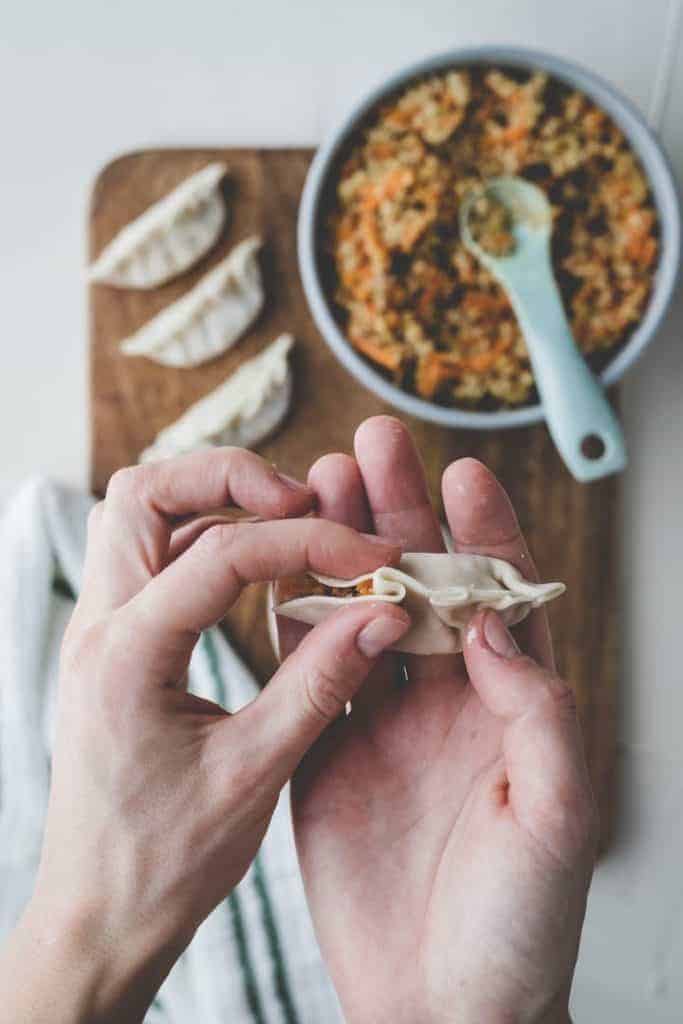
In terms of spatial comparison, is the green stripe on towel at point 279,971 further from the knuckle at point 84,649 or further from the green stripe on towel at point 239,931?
the knuckle at point 84,649

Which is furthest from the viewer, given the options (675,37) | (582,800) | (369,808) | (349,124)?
(675,37)

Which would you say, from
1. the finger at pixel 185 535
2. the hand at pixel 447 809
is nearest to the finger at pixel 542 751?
the hand at pixel 447 809

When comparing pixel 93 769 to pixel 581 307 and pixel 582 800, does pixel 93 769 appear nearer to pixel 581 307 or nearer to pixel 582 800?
pixel 582 800

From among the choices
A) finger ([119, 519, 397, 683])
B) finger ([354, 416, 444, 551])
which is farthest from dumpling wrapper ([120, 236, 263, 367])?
finger ([119, 519, 397, 683])

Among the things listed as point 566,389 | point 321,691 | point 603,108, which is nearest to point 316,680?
point 321,691

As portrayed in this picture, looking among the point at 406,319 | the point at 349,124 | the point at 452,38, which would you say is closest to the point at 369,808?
the point at 406,319
